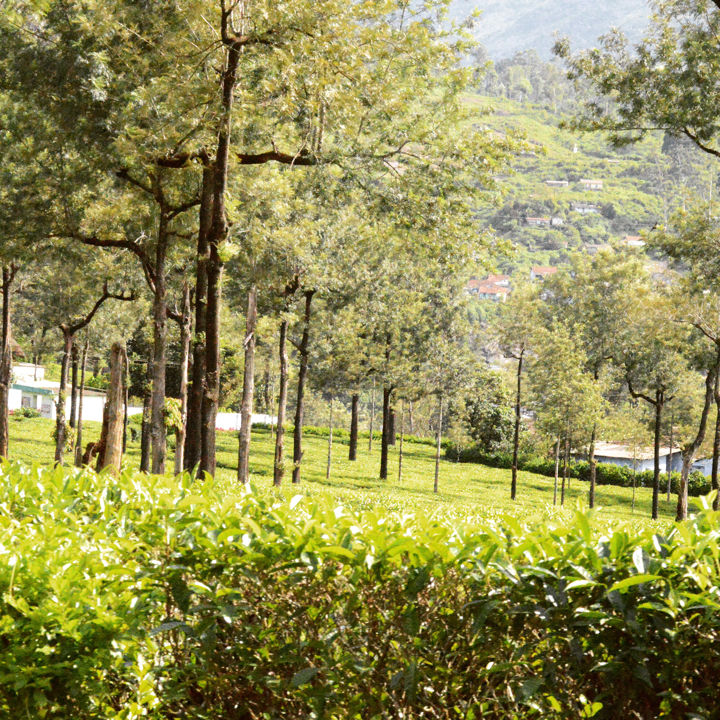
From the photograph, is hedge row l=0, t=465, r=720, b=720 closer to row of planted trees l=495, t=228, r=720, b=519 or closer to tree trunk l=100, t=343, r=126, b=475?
tree trunk l=100, t=343, r=126, b=475

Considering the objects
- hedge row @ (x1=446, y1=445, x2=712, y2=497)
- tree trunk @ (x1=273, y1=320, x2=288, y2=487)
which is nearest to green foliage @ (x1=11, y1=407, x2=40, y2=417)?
hedge row @ (x1=446, y1=445, x2=712, y2=497)

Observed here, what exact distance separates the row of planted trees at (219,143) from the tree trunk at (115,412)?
179 cm

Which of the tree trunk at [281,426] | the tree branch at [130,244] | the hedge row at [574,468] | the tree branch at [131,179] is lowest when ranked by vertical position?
the hedge row at [574,468]

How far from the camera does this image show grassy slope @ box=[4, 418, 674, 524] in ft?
105

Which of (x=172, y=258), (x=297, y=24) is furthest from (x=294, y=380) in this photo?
(x=297, y=24)

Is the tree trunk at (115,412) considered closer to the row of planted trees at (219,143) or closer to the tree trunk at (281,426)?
the row of planted trees at (219,143)

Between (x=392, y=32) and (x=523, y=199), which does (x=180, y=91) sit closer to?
(x=392, y=32)

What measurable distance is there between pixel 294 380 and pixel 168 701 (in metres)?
40.1

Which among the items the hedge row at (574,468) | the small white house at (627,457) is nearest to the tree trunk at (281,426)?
the hedge row at (574,468)

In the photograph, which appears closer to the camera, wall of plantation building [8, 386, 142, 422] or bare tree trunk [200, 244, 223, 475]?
bare tree trunk [200, 244, 223, 475]

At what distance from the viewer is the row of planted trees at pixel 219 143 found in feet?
38.1

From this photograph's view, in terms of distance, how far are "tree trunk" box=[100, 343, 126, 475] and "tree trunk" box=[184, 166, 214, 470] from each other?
9.37ft

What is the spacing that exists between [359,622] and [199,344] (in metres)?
10.7

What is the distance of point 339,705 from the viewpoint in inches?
133
